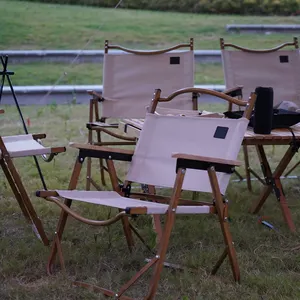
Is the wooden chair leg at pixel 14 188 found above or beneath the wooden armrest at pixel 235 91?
beneath

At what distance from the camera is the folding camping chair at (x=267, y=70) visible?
4195 millimetres

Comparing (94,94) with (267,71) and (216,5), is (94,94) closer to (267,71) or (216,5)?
(267,71)

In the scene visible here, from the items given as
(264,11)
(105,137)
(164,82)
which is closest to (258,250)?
(164,82)

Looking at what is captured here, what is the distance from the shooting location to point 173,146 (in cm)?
284

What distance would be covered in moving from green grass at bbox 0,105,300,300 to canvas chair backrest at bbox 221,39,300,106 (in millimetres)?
724

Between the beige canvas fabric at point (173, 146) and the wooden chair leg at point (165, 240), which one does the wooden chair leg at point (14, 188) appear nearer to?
the beige canvas fabric at point (173, 146)

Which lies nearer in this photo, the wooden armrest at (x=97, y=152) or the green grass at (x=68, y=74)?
the wooden armrest at (x=97, y=152)

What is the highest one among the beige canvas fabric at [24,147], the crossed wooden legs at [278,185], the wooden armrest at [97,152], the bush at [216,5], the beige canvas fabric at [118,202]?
the bush at [216,5]

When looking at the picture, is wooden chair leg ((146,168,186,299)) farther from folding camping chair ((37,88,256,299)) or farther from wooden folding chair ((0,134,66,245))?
wooden folding chair ((0,134,66,245))

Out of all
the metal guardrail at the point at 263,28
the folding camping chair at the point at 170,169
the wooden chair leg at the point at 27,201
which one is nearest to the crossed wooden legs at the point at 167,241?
the folding camping chair at the point at 170,169

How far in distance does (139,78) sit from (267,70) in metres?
0.91

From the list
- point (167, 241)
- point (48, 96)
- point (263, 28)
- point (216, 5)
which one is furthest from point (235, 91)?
point (263, 28)

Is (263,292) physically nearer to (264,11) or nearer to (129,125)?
(129,125)

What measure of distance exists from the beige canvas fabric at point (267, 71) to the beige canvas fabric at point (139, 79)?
0.30 meters
